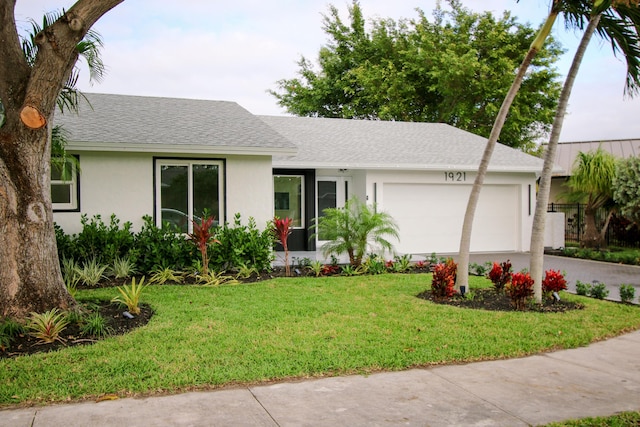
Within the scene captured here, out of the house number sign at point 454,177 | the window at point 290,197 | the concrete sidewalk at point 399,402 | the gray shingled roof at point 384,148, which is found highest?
the gray shingled roof at point 384,148

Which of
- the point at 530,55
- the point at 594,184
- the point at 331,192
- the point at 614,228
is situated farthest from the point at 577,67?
the point at 614,228

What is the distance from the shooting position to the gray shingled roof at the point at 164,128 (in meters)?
11.3

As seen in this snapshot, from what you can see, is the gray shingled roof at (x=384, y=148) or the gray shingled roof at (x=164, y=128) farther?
the gray shingled roof at (x=384, y=148)

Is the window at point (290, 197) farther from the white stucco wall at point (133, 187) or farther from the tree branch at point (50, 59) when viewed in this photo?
the tree branch at point (50, 59)

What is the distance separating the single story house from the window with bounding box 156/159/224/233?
2 centimetres

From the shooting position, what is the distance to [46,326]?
6289mm

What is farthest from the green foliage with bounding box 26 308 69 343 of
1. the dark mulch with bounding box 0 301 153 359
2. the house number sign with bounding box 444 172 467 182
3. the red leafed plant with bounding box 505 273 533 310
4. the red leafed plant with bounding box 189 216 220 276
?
the house number sign with bounding box 444 172 467 182

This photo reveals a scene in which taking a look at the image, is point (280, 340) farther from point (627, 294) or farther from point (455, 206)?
point (455, 206)

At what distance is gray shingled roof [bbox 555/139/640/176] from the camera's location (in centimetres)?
2439

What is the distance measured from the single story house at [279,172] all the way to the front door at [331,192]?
0.03m

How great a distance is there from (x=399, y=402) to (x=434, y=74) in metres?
24.3

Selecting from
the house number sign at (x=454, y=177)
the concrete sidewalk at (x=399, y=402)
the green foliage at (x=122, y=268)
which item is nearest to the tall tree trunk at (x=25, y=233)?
the concrete sidewalk at (x=399, y=402)

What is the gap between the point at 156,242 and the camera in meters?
11.1

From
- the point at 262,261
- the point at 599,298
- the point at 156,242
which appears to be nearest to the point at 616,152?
the point at 599,298
